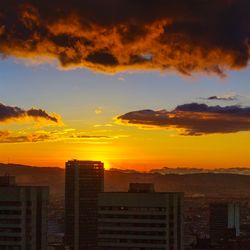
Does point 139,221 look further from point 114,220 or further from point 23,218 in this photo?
point 23,218

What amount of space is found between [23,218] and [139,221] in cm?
1305

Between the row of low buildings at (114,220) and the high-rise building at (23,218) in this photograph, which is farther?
the row of low buildings at (114,220)

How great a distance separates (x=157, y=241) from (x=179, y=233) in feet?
10.7

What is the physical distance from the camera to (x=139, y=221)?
3103 inches

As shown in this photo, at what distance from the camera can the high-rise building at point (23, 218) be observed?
253 ft

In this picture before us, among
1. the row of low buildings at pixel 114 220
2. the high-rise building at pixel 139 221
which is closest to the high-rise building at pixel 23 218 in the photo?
the row of low buildings at pixel 114 220

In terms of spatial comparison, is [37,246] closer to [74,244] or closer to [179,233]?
[179,233]

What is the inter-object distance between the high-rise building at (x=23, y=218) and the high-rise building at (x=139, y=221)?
6.74 metres

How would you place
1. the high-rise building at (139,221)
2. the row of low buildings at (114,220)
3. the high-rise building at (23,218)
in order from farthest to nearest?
the high-rise building at (139,221) → the row of low buildings at (114,220) → the high-rise building at (23,218)

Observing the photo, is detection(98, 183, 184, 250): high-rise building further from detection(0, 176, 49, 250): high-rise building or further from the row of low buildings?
detection(0, 176, 49, 250): high-rise building

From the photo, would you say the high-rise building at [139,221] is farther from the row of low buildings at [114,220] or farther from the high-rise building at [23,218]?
the high-rise building at [23,218]

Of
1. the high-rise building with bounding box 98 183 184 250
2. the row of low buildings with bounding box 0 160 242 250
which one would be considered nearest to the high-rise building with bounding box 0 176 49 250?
the row of low buildings with bounding box 0 160 242 250

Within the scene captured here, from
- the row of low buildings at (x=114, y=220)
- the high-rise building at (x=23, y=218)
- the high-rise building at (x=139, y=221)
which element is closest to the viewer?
the high-rise building at (x=23, y=218)

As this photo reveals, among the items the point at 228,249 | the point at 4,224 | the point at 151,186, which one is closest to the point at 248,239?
the point at 228,249
